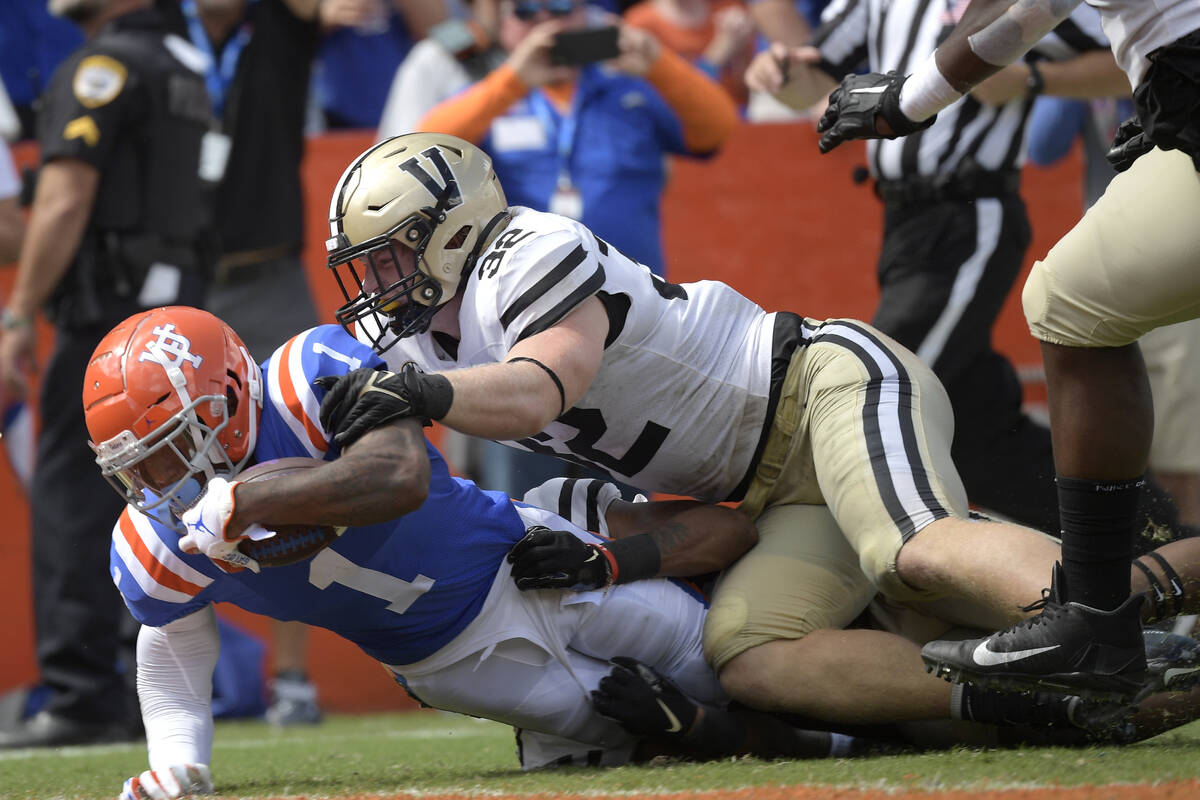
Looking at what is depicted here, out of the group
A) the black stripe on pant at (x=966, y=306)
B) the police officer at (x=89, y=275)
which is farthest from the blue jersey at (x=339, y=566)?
the police officer at (x=89, y=275)

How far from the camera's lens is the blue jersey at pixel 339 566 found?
2988 millimetres

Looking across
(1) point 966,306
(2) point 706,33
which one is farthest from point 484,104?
(2) point 706,33

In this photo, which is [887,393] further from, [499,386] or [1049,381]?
[499,386]

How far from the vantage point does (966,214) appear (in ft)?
15.0

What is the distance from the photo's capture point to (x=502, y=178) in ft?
18.4

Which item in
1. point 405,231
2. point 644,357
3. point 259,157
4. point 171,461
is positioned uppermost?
point 405,231

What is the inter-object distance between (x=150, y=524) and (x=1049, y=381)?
1624 mm

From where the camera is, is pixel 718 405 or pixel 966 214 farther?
pixel 966 214

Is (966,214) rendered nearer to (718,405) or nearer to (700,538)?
(718,405)

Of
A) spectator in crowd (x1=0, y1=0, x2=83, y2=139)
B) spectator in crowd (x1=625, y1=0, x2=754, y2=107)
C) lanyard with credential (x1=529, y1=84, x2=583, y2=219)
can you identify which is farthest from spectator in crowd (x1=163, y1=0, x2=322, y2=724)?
spectator in crowd (x1=625, y1=0, x2=754, y2=107)

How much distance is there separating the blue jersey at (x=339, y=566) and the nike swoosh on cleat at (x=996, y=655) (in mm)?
990

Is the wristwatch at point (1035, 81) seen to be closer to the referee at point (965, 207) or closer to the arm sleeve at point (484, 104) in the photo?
the referee at point (965, 207)

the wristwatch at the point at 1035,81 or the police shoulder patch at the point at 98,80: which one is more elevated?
the wristwatch at the point at 1035,81

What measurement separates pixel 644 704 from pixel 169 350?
1.10 m
